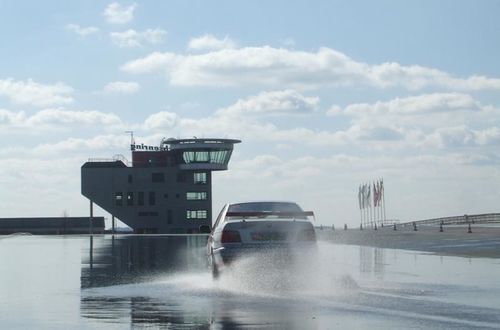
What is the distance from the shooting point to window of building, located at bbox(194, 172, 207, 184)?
394 feet

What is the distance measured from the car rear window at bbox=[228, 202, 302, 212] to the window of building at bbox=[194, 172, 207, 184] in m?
103

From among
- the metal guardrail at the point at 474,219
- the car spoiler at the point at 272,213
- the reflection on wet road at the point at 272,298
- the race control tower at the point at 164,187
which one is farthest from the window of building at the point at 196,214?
the car spoiler at the point at 272,213

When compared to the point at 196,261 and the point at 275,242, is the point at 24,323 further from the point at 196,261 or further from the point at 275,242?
the point at 196,261

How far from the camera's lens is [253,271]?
15.8 metres

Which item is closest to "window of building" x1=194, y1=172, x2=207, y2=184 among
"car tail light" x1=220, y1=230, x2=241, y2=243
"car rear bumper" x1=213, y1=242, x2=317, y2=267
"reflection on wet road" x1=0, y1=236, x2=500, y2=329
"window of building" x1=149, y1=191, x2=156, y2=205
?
"window of building" x1=149, y1=191, x2=156, y2=205

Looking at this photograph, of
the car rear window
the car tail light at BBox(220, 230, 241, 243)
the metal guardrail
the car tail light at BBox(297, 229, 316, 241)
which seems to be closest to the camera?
the car tail light at BBox(297, 229, 316, 241)

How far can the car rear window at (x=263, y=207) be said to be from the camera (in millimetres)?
17391

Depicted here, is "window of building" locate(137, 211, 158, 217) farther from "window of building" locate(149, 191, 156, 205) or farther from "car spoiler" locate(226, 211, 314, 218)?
"car spoiler" locate(226, 211, 314, 218)

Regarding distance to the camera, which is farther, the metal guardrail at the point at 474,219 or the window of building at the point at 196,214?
the window of building at the point at 196,214

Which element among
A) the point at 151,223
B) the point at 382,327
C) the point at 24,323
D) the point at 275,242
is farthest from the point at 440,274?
the point at 151,223

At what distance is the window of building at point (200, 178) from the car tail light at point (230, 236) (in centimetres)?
10438

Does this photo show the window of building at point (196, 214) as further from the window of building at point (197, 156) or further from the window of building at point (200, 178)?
the window of building at point (197, 156)

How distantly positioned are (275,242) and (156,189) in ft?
346

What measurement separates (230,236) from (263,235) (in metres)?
0.61
